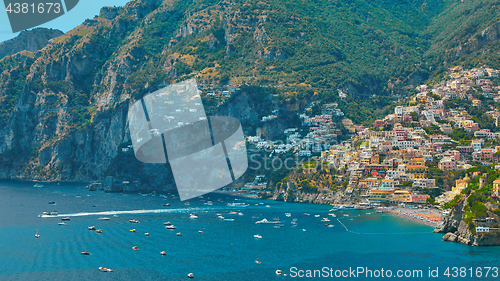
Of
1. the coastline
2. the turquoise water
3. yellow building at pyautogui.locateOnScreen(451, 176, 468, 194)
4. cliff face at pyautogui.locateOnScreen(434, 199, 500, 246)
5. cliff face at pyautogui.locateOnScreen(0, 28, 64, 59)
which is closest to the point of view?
the turquoise water

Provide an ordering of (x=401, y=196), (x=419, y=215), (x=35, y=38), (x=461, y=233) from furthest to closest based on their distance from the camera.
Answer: (x=35, y=38) < (x=401, y=196) < (x=419, y=215) < (x=461, y=233)

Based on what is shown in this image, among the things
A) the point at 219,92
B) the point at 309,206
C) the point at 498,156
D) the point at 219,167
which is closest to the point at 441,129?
the point at 498,156

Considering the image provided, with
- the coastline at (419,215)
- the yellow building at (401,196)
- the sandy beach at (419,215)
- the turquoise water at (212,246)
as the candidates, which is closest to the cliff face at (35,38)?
the turquoise water at (212,246)

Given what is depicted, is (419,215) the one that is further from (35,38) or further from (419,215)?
(35,38)

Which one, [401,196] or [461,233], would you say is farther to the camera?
[401,196]

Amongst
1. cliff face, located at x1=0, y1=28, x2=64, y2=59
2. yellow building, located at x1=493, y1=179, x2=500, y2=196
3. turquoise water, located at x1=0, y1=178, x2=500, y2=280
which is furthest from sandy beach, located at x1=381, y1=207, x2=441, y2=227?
cliff face, located at x1=0, y1=28, x2=64, y2=59

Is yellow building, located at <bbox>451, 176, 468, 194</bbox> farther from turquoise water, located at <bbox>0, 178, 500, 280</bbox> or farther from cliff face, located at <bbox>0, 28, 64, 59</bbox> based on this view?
cliff face, located at <bbox>0, 28, 64, 59</bbox>

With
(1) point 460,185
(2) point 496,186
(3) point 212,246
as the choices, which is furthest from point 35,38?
(2) point 496,186

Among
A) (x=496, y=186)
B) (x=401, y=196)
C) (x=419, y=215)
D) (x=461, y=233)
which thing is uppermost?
(x=496, y=186)
